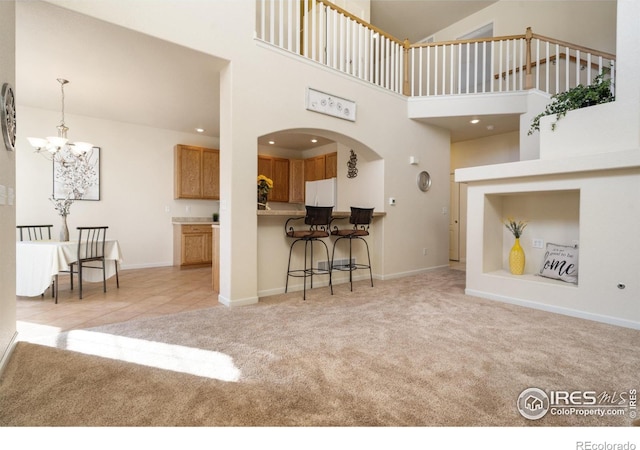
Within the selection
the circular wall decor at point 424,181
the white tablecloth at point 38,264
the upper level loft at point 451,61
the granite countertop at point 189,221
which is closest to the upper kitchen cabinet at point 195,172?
the granite countertop at point 189,221

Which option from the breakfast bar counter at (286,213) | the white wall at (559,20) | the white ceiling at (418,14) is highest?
the white ceiling at (418,14)

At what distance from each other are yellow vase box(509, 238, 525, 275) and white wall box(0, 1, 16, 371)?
456 cm

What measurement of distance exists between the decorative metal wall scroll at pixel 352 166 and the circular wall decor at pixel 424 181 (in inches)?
42.5

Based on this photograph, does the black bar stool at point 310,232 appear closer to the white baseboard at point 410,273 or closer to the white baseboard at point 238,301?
the white baseboard at point 238,301

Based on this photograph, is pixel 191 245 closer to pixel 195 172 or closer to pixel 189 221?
pixel 189 221

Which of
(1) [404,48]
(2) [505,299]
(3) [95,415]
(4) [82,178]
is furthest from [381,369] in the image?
(4) [82,178]

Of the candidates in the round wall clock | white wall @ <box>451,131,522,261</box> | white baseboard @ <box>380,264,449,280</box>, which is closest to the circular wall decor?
white wall @ <box>451,131,522,261</box>

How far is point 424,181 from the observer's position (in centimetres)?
540

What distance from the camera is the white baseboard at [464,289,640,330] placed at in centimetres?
268

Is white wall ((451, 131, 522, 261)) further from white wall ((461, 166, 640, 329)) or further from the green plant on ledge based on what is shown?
the green plant on ledge

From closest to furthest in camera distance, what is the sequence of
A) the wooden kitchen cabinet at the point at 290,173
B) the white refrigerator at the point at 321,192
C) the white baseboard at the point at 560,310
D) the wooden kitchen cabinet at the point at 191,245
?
the white baseboard at the point at 560,310 < the wooden kitchen cabinet at the point at 191,245 < the white refrigerator at the point at 321,192 < the wooden kitchen cabinet at the point at 290,173

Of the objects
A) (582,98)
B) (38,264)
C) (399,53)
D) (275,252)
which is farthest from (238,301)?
(399,53)

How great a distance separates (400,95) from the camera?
5059 mm

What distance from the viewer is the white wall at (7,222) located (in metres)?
1.97
